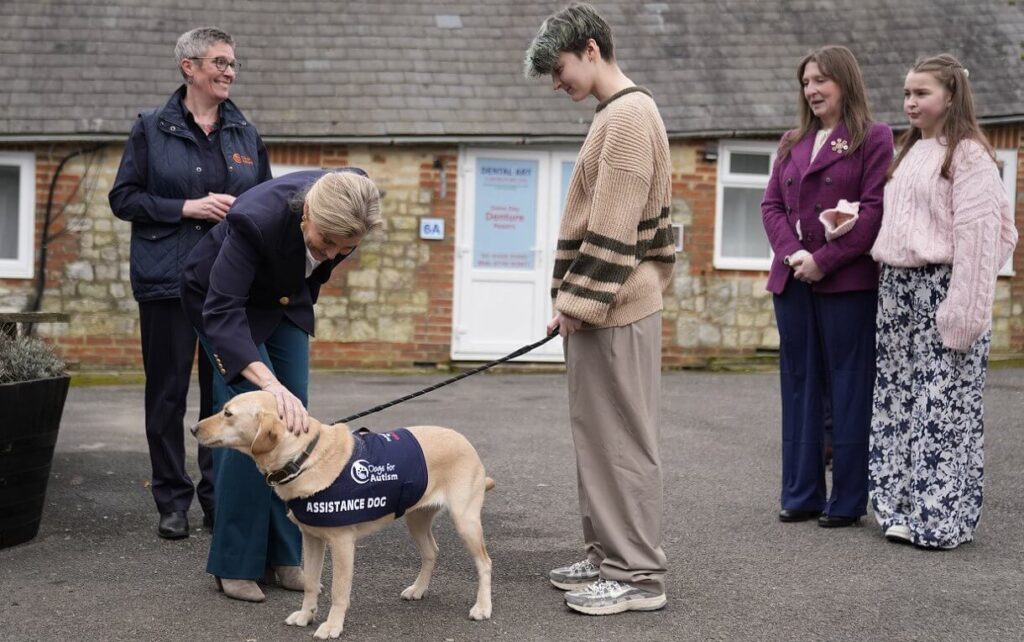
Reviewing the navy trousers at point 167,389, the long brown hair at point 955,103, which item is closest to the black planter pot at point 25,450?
the navy trousers at point 167,389

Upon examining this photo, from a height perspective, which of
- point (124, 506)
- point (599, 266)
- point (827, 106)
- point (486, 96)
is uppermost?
point (486, 96)

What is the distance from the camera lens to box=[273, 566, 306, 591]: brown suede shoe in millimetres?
5340

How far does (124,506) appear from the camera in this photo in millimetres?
6941

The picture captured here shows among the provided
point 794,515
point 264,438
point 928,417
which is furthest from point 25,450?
point 928,417

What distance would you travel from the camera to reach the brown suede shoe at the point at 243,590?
5145 millimetres

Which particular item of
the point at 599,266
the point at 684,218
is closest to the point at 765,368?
the point at 684,218

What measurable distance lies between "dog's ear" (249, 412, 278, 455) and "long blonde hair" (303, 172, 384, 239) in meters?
0.73

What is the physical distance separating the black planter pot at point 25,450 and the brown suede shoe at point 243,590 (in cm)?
136

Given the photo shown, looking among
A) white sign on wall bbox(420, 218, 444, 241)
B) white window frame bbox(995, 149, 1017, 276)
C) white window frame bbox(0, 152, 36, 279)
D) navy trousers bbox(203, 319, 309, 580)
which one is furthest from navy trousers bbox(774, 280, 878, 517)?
white window frame bbox(0, 152, 36, 279)

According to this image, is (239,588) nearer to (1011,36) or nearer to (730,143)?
(730,143)

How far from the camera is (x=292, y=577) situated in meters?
5.35

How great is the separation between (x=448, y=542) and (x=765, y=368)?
10023mm

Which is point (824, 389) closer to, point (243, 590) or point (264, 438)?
point (243, 590)

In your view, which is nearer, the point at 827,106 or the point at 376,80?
the point at 827,106
